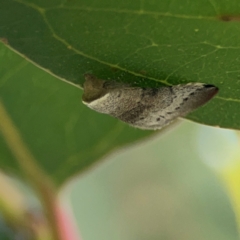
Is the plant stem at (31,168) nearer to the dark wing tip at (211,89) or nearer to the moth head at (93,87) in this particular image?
the moth head at (93,87)

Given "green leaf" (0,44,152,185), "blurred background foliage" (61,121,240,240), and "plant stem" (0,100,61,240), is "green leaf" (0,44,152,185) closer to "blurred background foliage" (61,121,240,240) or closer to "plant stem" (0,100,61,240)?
"plant stem" (0,100,61,240)

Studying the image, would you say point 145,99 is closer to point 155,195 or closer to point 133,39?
point 133,39

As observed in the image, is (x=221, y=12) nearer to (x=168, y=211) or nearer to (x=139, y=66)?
(x=139, y=66)

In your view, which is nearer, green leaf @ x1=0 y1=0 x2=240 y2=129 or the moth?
green leaf @ x1=0 y1=0 x2=240 y2=129

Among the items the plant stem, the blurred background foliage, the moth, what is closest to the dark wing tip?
the moth

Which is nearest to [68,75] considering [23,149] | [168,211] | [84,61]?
[84,61]

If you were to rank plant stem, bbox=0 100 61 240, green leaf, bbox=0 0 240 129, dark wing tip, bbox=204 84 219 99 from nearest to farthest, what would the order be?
1. green leaf, bbox=0 0 240 129
2. dark wing tip, bbox=204 84 219 99
3. plant stem, bbox=0 100 61 240
